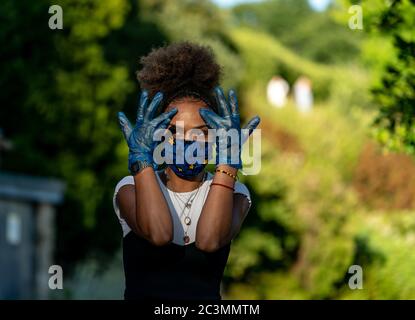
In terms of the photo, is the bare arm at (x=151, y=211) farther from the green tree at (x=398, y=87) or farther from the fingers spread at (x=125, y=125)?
the green tree at (x=398, y=87)

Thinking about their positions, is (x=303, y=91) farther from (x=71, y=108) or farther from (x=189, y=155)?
(x=189, y=155)

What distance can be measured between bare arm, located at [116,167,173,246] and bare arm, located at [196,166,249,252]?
0.51 feet

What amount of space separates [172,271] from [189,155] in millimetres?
582

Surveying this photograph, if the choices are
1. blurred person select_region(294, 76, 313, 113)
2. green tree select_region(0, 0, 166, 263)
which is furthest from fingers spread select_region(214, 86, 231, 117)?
blurred person select_region(294, 76, 313, 113)

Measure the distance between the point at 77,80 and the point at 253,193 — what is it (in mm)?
9064

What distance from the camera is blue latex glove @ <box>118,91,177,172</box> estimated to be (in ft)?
18.7

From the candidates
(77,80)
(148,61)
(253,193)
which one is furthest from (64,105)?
(148,61)

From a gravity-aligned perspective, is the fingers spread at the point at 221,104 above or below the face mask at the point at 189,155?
above

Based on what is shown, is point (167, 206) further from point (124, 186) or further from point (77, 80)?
point (77, 80)

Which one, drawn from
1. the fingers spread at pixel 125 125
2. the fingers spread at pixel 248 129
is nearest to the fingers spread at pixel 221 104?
the fingers spread at pixel 248 129

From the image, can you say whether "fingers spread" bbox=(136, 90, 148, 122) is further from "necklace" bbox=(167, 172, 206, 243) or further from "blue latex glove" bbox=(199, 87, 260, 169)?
"necklace" bbox=(167, 172, 206, 243)

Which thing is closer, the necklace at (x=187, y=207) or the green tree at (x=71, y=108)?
the necklace at (x=187, y=207)

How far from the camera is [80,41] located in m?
51.8

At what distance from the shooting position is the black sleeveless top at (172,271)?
574 cm
